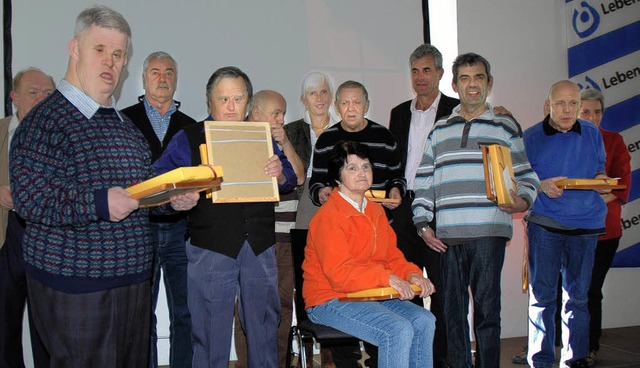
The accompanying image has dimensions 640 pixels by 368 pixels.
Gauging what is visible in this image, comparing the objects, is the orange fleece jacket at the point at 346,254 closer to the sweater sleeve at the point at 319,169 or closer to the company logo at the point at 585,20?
the sweater sleeve at the point at 319,169

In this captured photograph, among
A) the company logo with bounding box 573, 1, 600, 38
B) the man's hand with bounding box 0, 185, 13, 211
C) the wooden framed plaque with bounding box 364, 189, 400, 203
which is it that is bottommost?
the wooden framed plaque with bounding box 364, 189, 400, 203

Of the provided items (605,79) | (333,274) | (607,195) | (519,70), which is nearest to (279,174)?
(333,274)

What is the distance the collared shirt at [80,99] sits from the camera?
215cm

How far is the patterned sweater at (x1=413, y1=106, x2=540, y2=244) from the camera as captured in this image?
360 centimetres

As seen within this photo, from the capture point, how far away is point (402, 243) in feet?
13.5

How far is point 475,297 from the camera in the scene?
3623mm

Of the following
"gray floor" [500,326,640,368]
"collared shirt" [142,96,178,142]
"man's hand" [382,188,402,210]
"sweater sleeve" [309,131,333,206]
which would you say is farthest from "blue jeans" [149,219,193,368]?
"gray floor" [500,326,640,368]

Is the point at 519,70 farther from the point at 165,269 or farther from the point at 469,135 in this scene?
the point at 165,269

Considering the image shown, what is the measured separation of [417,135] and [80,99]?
2600mm

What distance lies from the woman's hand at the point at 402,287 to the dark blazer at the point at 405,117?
1276mm

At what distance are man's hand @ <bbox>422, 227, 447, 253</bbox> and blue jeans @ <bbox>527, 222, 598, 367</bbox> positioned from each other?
853mm

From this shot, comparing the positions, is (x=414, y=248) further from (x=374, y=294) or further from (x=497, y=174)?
(x=374, y=294)

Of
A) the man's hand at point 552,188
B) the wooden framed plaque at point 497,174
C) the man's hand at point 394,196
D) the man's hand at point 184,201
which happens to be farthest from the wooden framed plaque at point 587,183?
the man's hand at point 184,201

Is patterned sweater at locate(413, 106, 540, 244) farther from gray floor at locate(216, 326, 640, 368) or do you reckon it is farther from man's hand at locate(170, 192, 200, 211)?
man's hand at locate(170, 192, 200, 211)
